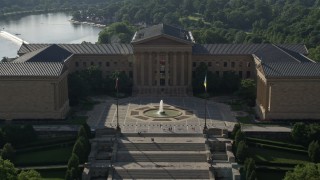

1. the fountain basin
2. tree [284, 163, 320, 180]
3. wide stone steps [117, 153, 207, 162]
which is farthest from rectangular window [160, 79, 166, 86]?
tree [284, 163, 320, 180]

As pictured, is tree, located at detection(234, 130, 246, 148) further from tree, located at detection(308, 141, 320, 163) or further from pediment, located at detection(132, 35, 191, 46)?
pediment, located at detection(132, 35, 191, 46)

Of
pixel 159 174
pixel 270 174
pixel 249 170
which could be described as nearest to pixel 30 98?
pixel 159 174

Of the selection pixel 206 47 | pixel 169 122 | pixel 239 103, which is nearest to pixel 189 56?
pixel 206 47

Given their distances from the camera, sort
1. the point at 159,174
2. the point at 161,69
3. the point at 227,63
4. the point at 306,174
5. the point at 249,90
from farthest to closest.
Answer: the point at 227,63 < the point at 161,69 < the point at 249,90 < the point at 159,174 < the point at 306,174

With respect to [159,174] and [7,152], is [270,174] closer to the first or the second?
[159,174]

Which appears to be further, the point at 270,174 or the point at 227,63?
the point at 227,63

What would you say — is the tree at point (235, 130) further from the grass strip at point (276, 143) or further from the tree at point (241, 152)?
the tree at point (241, 152)

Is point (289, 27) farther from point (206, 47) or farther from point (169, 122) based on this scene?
point (169, 122)
